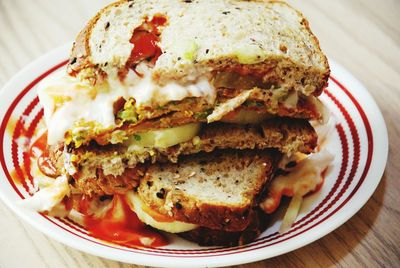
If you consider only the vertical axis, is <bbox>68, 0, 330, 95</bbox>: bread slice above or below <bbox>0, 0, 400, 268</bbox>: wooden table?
above

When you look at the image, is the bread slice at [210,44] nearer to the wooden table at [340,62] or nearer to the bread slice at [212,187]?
the bread slice at [212,187]

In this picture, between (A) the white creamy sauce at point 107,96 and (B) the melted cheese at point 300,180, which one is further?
(B) the melted cheese at point 300,180

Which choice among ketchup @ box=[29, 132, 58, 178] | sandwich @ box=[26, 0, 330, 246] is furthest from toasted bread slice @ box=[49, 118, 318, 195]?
ketchup @ box=[29, 132, 58, 178]

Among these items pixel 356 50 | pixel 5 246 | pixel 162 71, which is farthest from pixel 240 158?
pixel 356 50

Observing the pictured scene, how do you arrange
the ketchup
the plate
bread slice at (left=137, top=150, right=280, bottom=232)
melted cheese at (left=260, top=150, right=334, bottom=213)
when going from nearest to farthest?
the plate < bread slice at (left=137, top=150, right=280, bottom=232) < melted cheese at (left=260, top=150, right=334, bottom=213) < the ketchup

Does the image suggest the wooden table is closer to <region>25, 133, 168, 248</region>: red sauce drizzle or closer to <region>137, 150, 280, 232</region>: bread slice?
<region>25, 133, 168, 248</region>: red sauce drizzle

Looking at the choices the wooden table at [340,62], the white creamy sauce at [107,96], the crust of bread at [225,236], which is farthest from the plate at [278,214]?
the white creamy sauce at [107,96]

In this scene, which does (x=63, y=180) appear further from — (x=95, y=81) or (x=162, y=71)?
(x=162, y=71)
